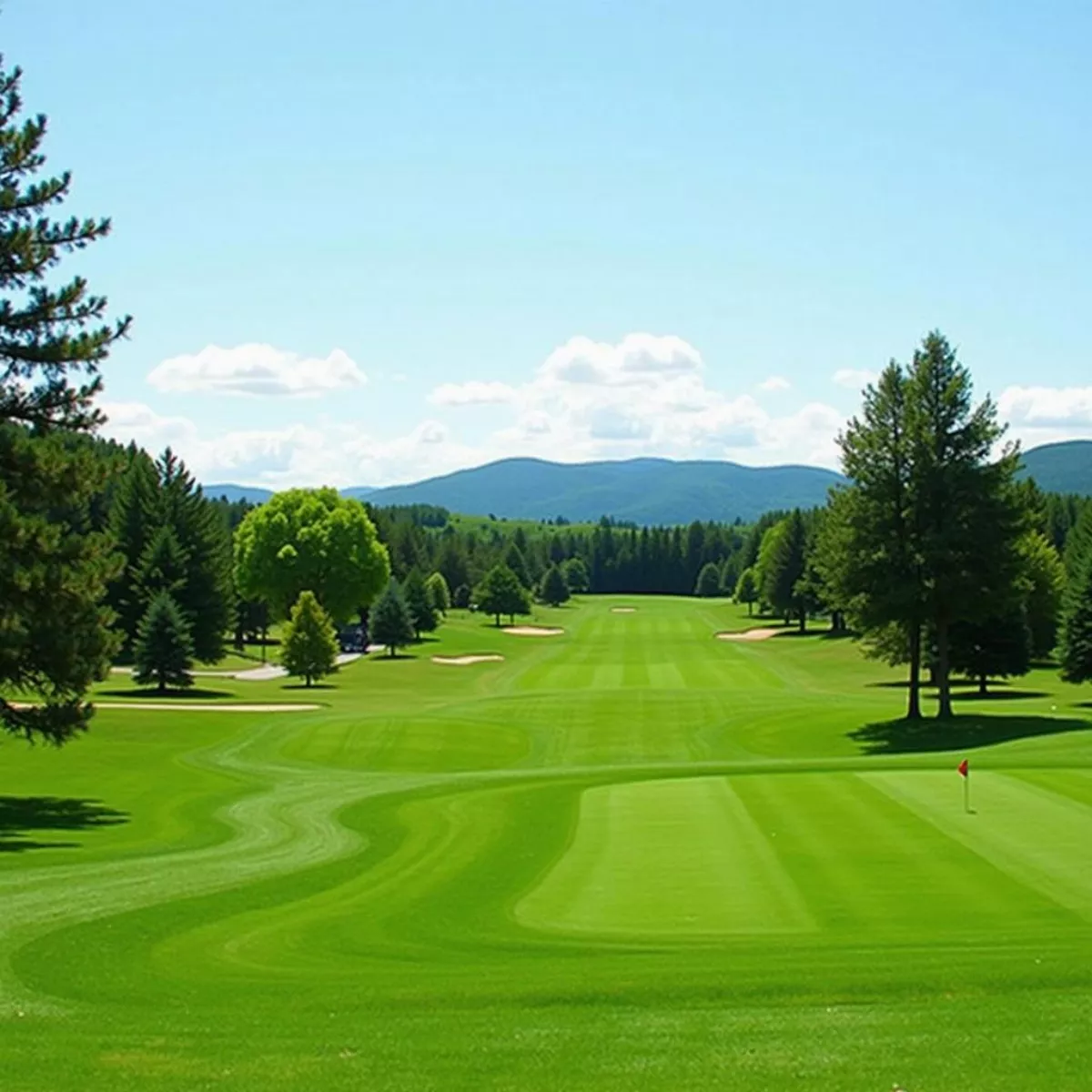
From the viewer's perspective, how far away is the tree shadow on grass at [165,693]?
197 feet

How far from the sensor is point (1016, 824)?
22.2 m

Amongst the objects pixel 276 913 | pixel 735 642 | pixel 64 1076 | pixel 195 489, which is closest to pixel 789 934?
pixel 276 913

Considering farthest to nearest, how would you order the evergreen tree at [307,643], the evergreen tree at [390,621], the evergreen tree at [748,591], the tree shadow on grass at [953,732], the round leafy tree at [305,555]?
the evergreen tree at [748,591] → the evergreen tree at [390,621] → the round leafy tree at [305,555] → the evergreen tree at [307,643] → the tree shadow on grass at [953,732]

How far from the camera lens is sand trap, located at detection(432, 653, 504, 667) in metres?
91.0

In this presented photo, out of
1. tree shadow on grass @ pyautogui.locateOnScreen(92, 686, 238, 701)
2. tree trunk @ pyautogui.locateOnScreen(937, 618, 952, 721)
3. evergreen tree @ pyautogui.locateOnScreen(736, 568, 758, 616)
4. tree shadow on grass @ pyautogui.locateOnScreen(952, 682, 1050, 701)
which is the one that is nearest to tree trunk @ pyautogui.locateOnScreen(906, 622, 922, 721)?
tree trunk @ pyautogui.locateOnScreen(937, 618, 952, 721)

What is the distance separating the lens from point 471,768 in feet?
133

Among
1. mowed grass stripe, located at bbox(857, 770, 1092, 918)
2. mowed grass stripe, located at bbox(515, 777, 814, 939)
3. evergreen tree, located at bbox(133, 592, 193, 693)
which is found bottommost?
mowed grass stripe, located at bbox(515, 777, 814, 939)

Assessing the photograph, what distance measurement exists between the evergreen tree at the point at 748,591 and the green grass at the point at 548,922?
376ft

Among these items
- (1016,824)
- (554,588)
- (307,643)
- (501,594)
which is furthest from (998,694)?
(554,588)

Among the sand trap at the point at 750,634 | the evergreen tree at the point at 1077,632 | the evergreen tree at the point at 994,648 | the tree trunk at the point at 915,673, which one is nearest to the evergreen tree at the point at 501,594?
the sand trap at the point at 750,634

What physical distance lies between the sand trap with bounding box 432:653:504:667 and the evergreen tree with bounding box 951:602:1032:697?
37875 mm

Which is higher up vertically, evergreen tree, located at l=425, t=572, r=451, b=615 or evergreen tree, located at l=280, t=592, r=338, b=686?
evergreen tree, located at l=425, t=572, r=451, b=615

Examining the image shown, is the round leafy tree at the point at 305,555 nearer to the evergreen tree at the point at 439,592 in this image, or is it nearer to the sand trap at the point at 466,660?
the sand trap at the point at 466,660

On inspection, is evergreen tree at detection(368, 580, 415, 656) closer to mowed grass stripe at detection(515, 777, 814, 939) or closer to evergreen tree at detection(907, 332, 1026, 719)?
evergreen tree at detection(907, 332, 1026, 719)
